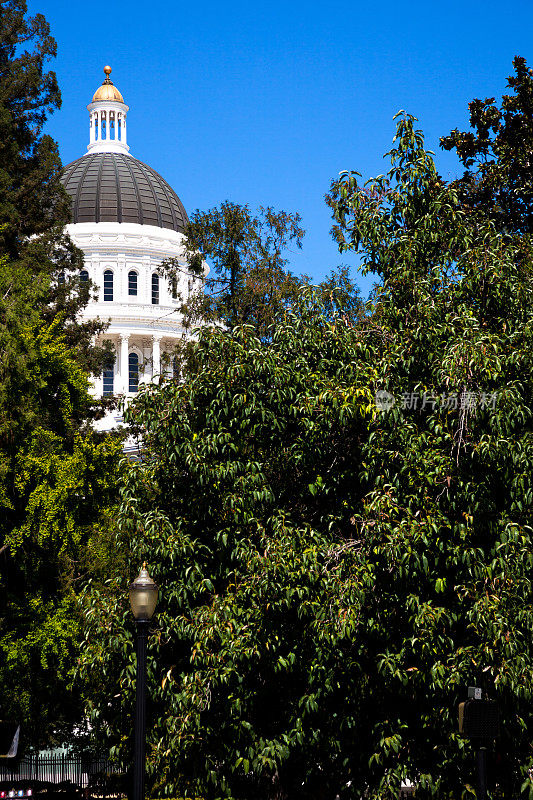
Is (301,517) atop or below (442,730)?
atop

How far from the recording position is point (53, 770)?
2931cm

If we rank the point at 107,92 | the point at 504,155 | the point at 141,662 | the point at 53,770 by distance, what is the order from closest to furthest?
the point at 141,662 → the point at 504,155 → the point at 53,770 → the point at 107,92

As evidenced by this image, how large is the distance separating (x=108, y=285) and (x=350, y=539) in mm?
81909

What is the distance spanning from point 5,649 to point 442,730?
14.0m

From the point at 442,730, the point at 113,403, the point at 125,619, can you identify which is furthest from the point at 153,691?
the point at 113,403

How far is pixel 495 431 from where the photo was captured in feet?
43.0

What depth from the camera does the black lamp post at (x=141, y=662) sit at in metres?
11.6

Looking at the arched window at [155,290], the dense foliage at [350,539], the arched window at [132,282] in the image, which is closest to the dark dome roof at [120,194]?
the arched window at [132,282]

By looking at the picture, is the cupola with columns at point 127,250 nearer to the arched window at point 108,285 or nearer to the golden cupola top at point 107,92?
the arched window at point 108,285

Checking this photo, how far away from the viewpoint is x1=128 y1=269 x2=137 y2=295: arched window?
93812mm

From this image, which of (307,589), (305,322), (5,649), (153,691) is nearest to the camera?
(307,589)

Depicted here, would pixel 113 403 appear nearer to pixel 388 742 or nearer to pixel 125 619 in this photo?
pixel 125 619

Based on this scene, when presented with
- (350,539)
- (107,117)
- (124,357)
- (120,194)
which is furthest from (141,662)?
(107,117)

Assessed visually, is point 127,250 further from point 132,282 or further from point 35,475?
point 35,475
